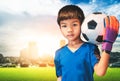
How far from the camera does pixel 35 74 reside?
292 cm

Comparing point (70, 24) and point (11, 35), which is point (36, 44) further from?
point (70, 24)

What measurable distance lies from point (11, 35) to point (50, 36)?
0.30 m

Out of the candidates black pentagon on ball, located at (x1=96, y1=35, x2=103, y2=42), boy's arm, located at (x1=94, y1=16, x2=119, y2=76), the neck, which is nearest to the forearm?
boy's arm, located at (x1=94, y1=16, x2=119, y2=76)

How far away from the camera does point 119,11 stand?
2.89 meters

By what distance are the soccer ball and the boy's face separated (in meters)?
0.08

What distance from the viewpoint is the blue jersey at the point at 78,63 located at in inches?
96.8

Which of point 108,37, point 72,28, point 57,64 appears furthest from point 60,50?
point 108,37

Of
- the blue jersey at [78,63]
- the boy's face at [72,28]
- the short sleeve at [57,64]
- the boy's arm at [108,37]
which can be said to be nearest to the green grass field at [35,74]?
the short sleeve at [57,64]

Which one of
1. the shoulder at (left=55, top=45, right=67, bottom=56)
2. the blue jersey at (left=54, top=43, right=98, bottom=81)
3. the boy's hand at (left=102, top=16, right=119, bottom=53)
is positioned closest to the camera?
the boy's hand at (left=102, top=16, right=119, bottom=53)

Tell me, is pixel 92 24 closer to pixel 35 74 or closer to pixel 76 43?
pixel 76 43

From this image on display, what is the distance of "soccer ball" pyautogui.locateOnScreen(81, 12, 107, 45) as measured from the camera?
235 centimetres

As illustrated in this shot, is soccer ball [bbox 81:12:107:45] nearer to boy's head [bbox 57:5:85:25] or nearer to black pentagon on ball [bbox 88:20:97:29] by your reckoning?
black pentagon on ball [bbox 88:20:97:29]

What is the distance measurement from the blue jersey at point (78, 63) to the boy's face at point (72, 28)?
0.28 ft

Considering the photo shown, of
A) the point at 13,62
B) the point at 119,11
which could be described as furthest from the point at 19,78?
the point at 119,11
